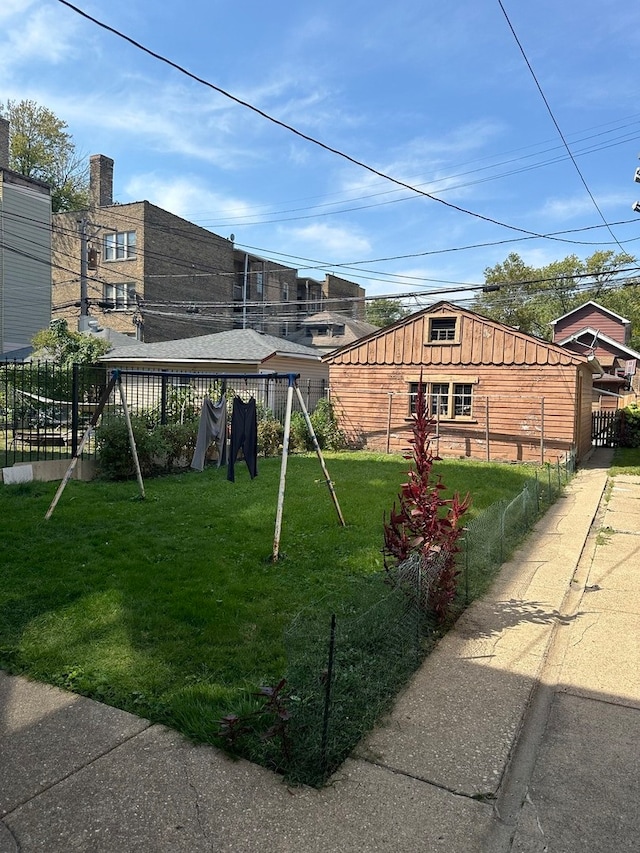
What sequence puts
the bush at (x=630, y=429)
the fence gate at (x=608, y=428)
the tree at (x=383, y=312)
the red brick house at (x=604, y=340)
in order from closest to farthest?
the bush at (x=630, y=429) < the fence gate at (x=608, y=428) < the red brick house at (x=604, y=340) < the tree at (x=383, y=312)

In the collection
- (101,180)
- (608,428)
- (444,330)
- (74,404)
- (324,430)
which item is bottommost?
(324,430)

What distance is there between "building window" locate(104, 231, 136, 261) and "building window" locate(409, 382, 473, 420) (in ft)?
67.8

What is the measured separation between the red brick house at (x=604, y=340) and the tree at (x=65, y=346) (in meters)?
20.8

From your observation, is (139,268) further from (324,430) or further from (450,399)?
(450,399)

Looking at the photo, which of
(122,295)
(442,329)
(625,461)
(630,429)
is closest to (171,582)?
(442,329)

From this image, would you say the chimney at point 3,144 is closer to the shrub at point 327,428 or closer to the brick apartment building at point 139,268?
the brick apartment building at point 139,268

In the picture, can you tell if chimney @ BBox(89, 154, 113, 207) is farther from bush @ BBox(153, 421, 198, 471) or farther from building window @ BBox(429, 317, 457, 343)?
bush @ BBox(153, 421, 198, 471)

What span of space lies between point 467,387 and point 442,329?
180cm

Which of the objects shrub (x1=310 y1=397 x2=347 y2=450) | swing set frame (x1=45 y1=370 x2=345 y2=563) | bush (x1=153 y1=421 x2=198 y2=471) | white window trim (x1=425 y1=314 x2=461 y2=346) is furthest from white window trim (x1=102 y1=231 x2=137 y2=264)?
swing set frame (x1=45 y1=370 x2=345 y2=563)

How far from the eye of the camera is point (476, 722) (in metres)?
3.53

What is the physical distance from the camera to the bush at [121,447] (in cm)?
1072

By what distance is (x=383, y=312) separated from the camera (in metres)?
65.4

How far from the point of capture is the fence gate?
22641mm

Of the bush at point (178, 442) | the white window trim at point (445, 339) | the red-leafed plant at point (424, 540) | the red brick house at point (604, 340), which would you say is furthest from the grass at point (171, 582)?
the red brick house at point (604, 340)
